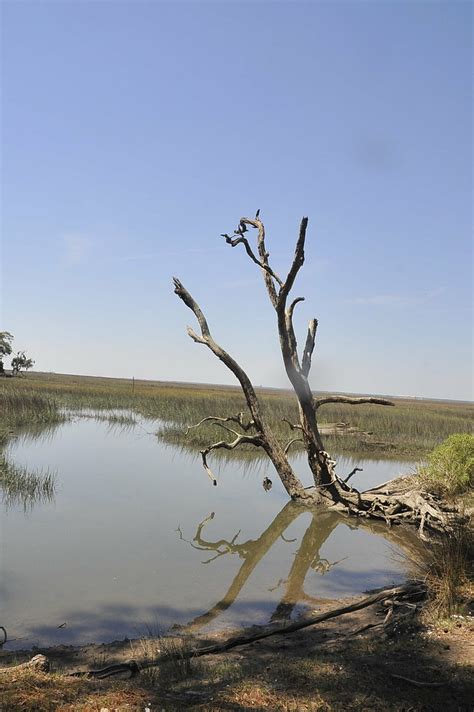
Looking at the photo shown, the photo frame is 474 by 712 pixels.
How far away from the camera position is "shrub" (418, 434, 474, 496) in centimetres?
997

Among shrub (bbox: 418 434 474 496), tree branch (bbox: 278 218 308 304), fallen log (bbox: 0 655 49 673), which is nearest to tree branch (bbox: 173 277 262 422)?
tree branch (bbox: 278 218 308 304)

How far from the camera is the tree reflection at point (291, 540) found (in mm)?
5731

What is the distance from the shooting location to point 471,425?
83.6 ft

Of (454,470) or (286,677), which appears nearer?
(286,677)

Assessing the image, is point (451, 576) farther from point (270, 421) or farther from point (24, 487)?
point (270, 421)

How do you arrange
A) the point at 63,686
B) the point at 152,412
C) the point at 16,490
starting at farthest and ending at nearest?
the point at 152,412
the point at 16,490
the point at 63,686

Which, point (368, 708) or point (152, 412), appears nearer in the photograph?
point (368, 708)

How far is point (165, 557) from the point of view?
7.01m

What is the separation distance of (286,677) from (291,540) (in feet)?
17.0

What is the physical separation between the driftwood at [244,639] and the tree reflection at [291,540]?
25.4 inches

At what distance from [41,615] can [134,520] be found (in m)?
3.62

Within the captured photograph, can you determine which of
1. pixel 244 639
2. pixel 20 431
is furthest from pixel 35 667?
pixel 20 431

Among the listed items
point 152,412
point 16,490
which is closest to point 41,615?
point 16,490

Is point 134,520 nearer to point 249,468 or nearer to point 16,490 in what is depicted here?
point 16,490
